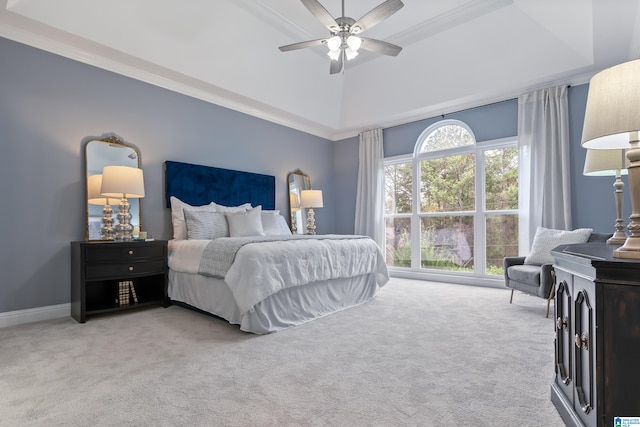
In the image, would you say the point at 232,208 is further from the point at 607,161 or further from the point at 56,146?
the point at 607,161

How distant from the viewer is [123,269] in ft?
11.0

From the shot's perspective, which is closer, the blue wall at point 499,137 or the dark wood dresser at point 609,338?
the dark wood dresser at point 609,338

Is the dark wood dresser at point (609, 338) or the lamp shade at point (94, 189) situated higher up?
the lamp shade at point (94, 189)

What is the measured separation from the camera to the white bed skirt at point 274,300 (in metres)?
2.82

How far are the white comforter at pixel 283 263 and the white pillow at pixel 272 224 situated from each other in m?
1.25

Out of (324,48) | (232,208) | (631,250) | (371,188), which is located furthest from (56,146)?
(371,188)

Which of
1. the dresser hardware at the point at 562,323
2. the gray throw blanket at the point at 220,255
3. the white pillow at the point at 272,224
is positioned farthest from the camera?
the white pillow at the point at 272,224

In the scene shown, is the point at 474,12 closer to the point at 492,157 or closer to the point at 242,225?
the point at 492,157

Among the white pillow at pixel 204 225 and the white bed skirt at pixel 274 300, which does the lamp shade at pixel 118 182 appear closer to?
the white pillow at pixel 204 225

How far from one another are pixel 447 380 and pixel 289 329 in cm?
141

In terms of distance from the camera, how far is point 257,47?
14.5 feet

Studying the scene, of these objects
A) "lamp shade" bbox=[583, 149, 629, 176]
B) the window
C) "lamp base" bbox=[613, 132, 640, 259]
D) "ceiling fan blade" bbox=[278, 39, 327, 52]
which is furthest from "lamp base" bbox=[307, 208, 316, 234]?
"lamp base" bbox=[613, 132, 640, 259]

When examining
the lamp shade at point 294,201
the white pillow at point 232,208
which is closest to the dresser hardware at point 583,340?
the white pillow at point 232,208

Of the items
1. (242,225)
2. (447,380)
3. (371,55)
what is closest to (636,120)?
(447,380)
